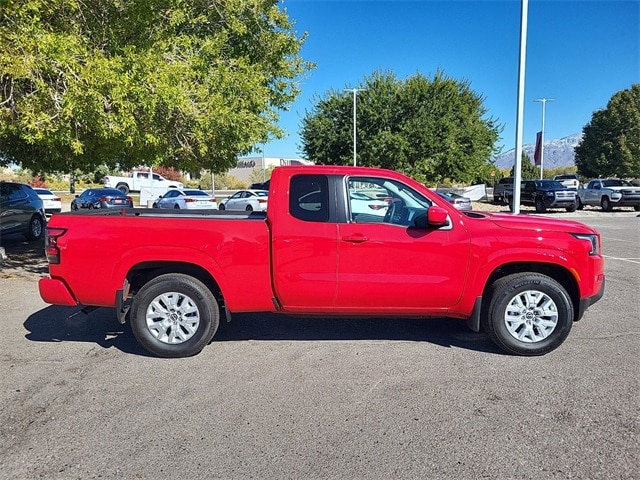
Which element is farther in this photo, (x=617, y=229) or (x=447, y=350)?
(x=617, y=229)

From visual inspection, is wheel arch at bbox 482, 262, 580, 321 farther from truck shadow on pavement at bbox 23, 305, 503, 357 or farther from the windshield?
the windshield

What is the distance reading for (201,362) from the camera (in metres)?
4.55

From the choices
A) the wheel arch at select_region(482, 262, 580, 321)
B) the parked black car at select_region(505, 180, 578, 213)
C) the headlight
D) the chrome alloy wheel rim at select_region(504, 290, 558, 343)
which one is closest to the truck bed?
the wheel arch at select_region(482, 262, 580, 321)

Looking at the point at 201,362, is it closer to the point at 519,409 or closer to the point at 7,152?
the point at 519,409

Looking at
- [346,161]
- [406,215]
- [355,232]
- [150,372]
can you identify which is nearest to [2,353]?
[150,372]

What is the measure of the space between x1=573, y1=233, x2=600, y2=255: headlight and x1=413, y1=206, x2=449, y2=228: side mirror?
4.37 ft

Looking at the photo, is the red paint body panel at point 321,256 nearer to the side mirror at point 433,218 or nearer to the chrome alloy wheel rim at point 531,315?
the side mirror at point 433,218

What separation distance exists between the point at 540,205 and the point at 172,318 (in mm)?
24262

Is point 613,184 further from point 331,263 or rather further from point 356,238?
point 331,263

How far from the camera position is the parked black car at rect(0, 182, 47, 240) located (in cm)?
1084

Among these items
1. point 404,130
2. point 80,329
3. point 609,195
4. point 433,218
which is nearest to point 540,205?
point 609,195

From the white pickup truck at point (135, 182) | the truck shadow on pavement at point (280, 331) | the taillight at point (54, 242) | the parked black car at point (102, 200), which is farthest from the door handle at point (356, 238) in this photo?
the white pickup truck at point (135, 182)

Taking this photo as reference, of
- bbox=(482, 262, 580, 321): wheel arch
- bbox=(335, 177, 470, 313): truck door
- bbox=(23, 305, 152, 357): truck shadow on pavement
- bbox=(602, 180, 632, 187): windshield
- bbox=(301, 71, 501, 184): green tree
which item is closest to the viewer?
bbox=(335, 177, 470, 313): truck door

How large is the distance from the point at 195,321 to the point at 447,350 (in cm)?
254
